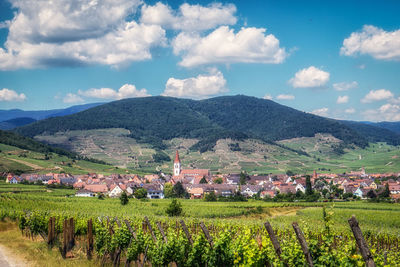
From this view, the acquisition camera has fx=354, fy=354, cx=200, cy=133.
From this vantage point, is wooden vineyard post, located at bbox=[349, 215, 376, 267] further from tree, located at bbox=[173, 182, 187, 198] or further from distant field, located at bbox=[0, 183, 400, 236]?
tree, located at bbox=[173, 182, 187, 198]

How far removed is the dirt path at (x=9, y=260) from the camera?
17484mm

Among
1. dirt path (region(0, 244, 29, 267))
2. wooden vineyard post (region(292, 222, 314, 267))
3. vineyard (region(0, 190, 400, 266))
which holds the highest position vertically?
wooden vineyard post (region(292, 222, 314, 267))

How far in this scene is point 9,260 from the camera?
60.5 ft

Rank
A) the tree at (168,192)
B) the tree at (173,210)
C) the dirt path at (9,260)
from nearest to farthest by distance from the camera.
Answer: the dirt path at (9,260)
the tree at (173,210)
the tree at (168,192)

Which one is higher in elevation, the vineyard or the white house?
the vineyard

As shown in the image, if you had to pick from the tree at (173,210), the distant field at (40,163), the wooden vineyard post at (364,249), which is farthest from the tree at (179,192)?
the wooden vineyard post at (364,249)

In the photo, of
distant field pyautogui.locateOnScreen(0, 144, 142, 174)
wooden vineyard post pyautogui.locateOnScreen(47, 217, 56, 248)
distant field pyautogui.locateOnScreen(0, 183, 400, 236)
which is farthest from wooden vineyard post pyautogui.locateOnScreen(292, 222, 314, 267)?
distant field pyautogui.locateOnScreen(0, 144, 142, 174)

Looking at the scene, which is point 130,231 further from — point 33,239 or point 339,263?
point 33,239

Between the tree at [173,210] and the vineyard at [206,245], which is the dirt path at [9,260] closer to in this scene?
the vineyard at [206,245]

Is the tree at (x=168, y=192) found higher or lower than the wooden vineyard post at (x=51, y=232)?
lower

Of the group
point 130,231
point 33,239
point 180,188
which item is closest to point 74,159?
point 180,188

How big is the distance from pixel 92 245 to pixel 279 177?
539 feet

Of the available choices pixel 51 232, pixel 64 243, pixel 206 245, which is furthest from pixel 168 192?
pixel 206 245

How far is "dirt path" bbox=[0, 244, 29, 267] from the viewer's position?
1748 centimetres
